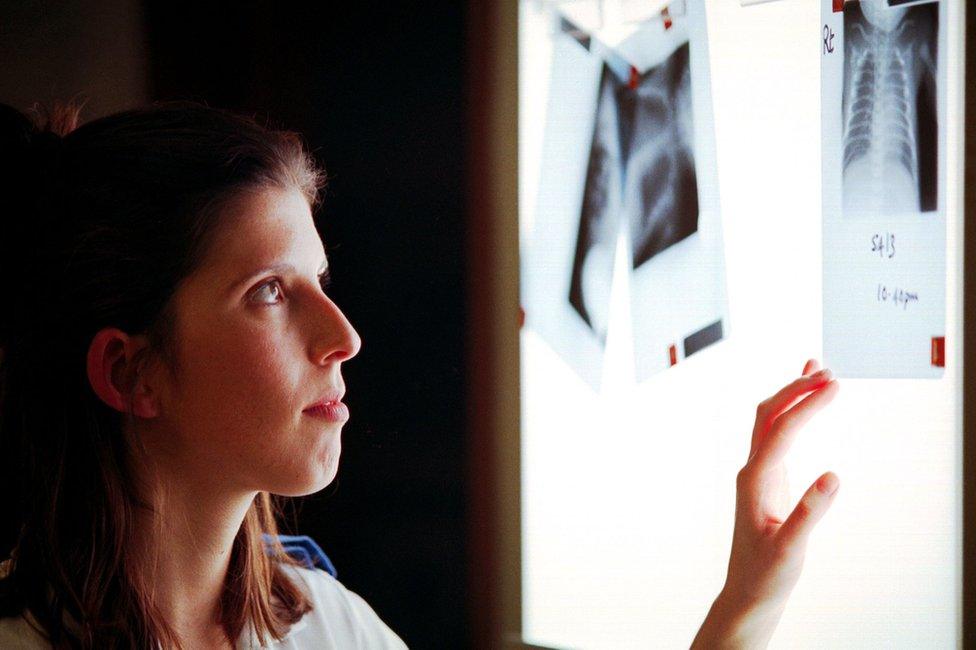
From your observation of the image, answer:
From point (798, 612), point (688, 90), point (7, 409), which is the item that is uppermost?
point (688, 90)

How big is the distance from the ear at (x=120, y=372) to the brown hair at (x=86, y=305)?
0.01 meters

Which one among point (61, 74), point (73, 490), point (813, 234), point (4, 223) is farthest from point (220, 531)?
point (61, 74)

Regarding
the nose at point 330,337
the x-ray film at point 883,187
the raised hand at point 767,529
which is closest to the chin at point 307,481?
the nose at point 330,337

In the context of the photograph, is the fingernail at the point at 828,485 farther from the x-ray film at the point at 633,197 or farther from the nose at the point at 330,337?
the nose at the point at 330,337

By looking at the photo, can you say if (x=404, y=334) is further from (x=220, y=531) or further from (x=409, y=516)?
(x=220, y=531)

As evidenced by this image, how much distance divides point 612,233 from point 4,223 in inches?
27.4

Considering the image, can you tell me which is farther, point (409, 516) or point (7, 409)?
point (409, 516)

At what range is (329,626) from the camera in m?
1.01

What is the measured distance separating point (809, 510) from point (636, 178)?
501 millimetres

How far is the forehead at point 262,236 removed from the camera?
2.72ft

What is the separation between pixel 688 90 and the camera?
1041 mm

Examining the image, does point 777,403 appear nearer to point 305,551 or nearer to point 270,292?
point 270,292

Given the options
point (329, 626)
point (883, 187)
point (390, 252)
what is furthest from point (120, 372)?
point (883, 187)

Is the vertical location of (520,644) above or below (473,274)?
below
